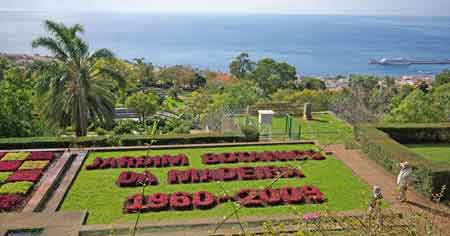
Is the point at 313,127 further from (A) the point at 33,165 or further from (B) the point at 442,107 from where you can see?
(A) the point at 33,165

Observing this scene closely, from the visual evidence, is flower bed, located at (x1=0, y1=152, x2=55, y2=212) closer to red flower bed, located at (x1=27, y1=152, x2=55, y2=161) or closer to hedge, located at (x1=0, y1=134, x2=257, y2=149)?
red flower bed, located at (x1=27, y1=152, x2=55, y2=161)

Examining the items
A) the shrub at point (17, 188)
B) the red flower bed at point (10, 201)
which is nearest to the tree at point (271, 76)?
the shrub at point (17, 188)

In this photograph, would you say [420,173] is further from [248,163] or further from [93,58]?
[93,58]

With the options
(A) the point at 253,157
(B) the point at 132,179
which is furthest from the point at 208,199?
(A) the point at 253,157

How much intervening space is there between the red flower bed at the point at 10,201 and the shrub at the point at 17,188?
0.79 feet

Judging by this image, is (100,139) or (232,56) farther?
(232,56)

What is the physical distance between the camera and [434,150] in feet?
60.7

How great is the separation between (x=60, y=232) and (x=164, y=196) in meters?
3.04

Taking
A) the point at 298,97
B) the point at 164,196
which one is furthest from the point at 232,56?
the point at 164,196

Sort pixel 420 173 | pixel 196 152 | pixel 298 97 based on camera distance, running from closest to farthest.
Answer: pixel 420 173, pixel 196 152, pixel 298 97

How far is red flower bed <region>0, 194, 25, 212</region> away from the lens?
462 inches

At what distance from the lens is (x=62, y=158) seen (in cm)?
1567

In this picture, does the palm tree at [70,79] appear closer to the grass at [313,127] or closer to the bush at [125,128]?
the bush at [125,128]

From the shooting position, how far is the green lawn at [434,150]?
56.8 ft
